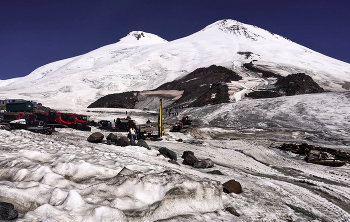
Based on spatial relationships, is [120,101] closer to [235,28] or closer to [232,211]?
[232,211]

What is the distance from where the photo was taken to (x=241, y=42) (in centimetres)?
11631

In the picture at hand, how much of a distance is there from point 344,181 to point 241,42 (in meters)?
117

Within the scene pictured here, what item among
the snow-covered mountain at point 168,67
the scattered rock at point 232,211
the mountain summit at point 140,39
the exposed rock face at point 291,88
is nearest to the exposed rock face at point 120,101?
the snow-covered mountain at point 168,67

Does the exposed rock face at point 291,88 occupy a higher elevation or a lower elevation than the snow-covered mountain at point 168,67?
lower

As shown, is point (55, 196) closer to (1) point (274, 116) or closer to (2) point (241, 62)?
(1) point (274, 116)

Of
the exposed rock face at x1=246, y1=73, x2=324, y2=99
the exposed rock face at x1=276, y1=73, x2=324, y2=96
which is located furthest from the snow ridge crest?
the exposed rock face at x1=246, y1=73, x2=324, y2=99

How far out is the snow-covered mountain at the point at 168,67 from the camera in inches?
2608

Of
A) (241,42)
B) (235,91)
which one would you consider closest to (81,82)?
(235,91)

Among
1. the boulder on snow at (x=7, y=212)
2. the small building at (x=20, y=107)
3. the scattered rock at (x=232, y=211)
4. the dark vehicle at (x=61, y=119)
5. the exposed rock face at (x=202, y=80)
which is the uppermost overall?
the exposed rock face at (x=202, y=80)

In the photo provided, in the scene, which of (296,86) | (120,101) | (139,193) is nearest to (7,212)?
(139,193)

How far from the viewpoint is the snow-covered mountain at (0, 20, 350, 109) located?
217 ft

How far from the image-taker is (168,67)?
311 feet

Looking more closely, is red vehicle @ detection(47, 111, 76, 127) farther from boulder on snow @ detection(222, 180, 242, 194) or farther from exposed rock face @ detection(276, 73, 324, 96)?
exposed rock face @ detection(276, 73, 324, 96)

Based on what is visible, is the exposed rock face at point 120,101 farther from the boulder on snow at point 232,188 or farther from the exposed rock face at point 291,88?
the boulder on snow at point 232,188
